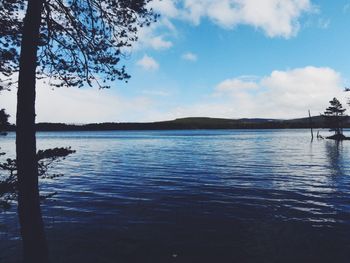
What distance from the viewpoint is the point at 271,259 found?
441 inches

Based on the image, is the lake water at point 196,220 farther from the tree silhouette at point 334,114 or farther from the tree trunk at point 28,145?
the tree silhouette at point 334,114

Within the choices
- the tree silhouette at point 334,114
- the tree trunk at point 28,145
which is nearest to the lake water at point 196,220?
the tree trunk at point 28,145

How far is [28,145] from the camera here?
29.9 ft

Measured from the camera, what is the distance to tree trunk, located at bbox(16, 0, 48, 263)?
9.05 meters

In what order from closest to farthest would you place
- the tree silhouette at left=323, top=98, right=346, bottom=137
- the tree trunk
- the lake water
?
the tree trunk
the lake water
the tree silhouette at left=323, top=98, right=346, bottom=137

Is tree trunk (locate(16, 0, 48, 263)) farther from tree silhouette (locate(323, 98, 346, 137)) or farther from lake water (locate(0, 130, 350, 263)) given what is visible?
tree silhouette (locate(323, 98, 346, 137))

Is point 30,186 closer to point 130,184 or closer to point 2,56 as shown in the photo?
point 2,56

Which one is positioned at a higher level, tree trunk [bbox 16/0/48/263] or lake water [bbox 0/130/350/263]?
tree trunk [bbox 16/0/48/263]

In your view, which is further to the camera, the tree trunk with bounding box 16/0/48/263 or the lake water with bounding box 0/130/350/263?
the lake water with bounding box 0/130/350/263

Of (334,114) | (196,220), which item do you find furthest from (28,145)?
(334,114)

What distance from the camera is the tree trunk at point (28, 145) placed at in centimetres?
905

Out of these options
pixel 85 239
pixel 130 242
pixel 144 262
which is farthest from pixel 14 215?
pixel 144 262

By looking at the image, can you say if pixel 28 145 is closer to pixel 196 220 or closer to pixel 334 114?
pixel 196 220

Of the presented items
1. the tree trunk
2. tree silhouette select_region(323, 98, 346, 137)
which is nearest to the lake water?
the tree trunk
